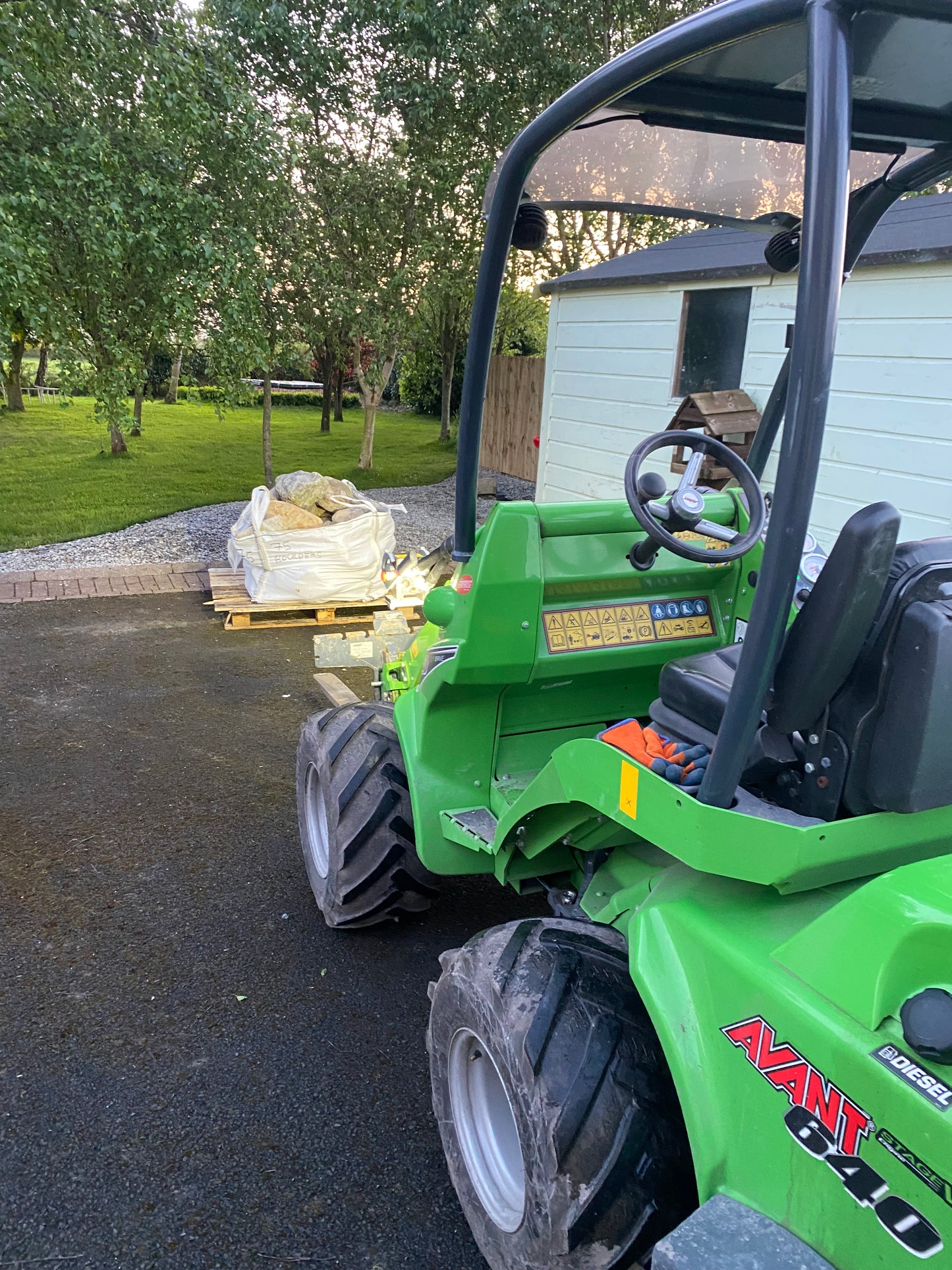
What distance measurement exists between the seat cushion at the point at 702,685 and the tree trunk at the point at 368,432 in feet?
42.3

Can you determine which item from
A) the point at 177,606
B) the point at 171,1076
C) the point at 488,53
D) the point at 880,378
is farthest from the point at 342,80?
the point at 171,1076

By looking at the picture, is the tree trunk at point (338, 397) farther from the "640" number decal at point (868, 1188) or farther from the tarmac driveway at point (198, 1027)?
the "640" number decal at point (868, 1188)

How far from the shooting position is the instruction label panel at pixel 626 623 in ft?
9.36

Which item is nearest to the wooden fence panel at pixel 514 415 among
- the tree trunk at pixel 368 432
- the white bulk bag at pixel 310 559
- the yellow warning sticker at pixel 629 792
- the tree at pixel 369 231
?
the tree trunk at pixel 368 432

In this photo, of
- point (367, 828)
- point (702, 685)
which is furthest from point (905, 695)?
point (367, 828)

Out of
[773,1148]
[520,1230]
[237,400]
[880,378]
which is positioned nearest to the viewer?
[773,1148]

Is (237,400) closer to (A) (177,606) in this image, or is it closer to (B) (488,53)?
(A) (177,606)

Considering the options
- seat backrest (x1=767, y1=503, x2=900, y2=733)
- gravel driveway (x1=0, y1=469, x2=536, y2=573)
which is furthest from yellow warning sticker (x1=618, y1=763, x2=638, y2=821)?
gravel driveway (x1=0, y1=469, x2=536, y2=573)

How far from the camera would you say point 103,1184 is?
2414 mm

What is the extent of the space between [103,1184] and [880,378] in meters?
6.34

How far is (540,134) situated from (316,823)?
2651 mm

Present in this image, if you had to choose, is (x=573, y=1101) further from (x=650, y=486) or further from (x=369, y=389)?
(x=369, y=389)

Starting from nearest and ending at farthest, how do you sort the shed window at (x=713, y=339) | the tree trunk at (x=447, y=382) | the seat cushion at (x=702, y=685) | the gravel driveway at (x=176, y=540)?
the seat cushion at (x=702, y=685) → the shed window at (x=713, y=339) → the gravel driveway at (x=176, y=540) → the tree trunk at (x=447, y=382)

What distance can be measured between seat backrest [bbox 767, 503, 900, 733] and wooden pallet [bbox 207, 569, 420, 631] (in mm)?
5811
